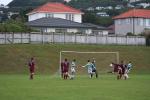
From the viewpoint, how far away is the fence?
76150mm

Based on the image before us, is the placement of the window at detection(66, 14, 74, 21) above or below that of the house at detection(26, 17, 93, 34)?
above

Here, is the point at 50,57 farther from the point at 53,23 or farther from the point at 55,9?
the point at 55,9

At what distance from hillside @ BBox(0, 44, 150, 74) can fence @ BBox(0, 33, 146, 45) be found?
5.80 metres

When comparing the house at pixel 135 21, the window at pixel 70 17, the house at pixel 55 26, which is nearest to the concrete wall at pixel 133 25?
the house at pixel 135 21

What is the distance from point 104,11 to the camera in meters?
199

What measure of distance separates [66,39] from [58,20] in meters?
25.5

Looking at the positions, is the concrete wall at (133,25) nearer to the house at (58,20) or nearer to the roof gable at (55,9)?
the house at (58,20)

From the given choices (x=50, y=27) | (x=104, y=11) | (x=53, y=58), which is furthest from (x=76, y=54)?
(x=104, y=11)

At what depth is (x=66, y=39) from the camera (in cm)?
8075

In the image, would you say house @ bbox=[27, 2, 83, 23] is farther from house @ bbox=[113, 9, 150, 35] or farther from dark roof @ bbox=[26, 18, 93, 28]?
dark roof @ bbox=[26, 18, 93, 28]

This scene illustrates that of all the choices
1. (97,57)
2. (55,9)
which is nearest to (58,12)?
(55,9)

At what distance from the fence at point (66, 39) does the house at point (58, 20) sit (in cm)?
1926

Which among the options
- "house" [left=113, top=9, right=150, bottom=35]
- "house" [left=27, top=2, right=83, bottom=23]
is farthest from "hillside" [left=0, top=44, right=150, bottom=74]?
"house" [left=27, top=2, right=83, bottom=23]

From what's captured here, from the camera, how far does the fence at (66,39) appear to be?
76.2 metres
